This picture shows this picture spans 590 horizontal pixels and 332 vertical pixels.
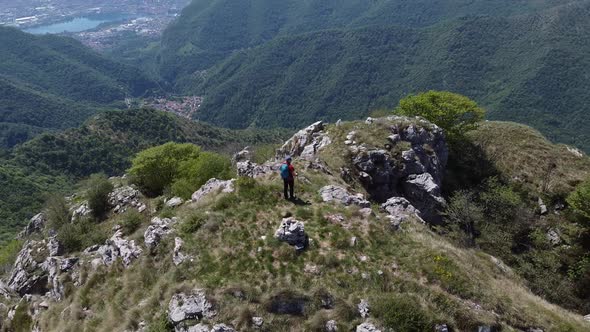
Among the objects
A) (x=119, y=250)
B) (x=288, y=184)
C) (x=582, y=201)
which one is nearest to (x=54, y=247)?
(x=119, y=250)

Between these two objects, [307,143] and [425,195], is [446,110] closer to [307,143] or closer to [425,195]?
[425,195]

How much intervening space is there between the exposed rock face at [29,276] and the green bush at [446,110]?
57386 mm

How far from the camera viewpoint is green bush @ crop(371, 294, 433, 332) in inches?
851

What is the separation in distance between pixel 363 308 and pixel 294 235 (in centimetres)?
665

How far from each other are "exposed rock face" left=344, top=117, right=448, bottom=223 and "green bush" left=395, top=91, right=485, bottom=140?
11.0 meters

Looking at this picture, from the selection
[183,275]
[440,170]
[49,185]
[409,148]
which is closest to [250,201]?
[183,275]

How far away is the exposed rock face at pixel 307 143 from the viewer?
181 feet

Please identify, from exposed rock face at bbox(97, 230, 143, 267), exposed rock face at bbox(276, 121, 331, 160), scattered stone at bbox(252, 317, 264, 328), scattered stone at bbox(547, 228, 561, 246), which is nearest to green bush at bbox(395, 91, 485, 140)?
exposed rock face at bbox(276, 121, 331, 160)

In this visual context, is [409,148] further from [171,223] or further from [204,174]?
[171,223]

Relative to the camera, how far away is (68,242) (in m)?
38.9

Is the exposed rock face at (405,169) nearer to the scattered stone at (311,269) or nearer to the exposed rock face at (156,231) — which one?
the scattered stone at (311,269)

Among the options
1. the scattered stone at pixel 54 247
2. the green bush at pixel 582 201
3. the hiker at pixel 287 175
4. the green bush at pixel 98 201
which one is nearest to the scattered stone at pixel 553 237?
the green bush at pixel 582 201

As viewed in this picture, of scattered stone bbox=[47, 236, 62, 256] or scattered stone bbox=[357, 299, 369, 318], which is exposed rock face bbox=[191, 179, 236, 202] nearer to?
scattered stone bbox=[357, 299, 369, 318]

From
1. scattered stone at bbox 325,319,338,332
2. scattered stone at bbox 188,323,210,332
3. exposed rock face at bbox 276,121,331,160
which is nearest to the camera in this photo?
scattered stone at bbox 188,323,210,332
